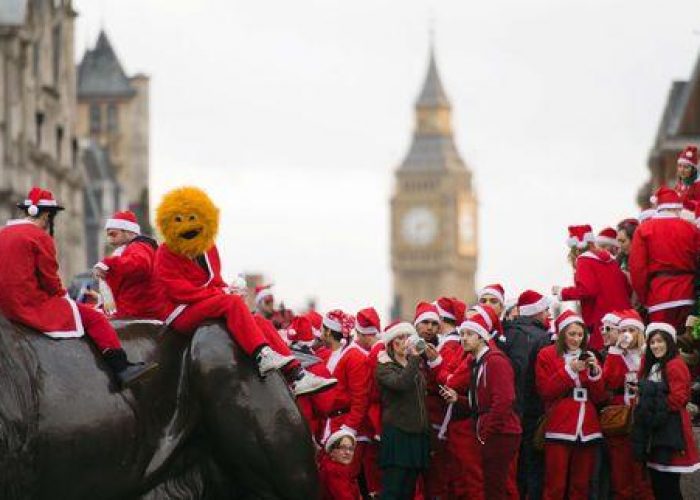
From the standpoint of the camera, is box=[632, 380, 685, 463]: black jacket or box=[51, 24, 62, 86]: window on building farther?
box=[51, 24, 62, 86]: window on building

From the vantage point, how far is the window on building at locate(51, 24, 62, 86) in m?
71.0

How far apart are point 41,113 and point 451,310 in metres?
49.1

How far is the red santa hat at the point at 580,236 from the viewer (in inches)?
794

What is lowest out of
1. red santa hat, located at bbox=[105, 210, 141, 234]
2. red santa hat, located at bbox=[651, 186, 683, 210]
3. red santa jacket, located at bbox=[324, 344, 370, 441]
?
red santa jacket, located at bbox=[324, 344, 370, 441]

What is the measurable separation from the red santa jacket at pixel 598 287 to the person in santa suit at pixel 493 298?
55cm

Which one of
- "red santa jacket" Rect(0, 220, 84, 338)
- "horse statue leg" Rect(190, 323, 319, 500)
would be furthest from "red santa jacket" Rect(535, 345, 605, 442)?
"red santa jacket" Rect(0, 220, 84, 338)

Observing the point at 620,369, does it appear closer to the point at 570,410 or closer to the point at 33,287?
the point at 570,410

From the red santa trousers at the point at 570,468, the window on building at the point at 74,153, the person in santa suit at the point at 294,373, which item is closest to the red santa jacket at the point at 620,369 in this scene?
the red santa trousers at the point at 570,468

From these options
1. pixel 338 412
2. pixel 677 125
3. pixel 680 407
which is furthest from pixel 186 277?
pixel 677 125

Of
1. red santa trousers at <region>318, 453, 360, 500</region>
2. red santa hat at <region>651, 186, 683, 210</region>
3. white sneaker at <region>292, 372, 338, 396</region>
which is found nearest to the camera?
white sneaker at <region>292, 372, 338, 396</region>

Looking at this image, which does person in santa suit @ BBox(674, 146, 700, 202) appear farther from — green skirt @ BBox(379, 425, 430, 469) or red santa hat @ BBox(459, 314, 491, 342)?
green skirt @ BBox(379, 425, 430, 469)

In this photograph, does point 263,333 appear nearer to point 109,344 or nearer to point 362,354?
point 109,344

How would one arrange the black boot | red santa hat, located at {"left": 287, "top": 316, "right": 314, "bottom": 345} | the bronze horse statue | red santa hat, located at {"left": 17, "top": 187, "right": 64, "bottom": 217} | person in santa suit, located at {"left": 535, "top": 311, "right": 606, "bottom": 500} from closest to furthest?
the bronze horse statue < the black boot < red santa hat, located at {"left": 17, "top": 187, "right": 64, "bottom": 217} < person in santa suit, located at {"left": 535, "top": 311, "right": 606, "bottom": 500} < red santa hat, located at {"left": 287, "top": 316, "right": 314, "bottom": 345}

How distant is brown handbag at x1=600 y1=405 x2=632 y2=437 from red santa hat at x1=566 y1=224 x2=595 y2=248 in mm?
2021
